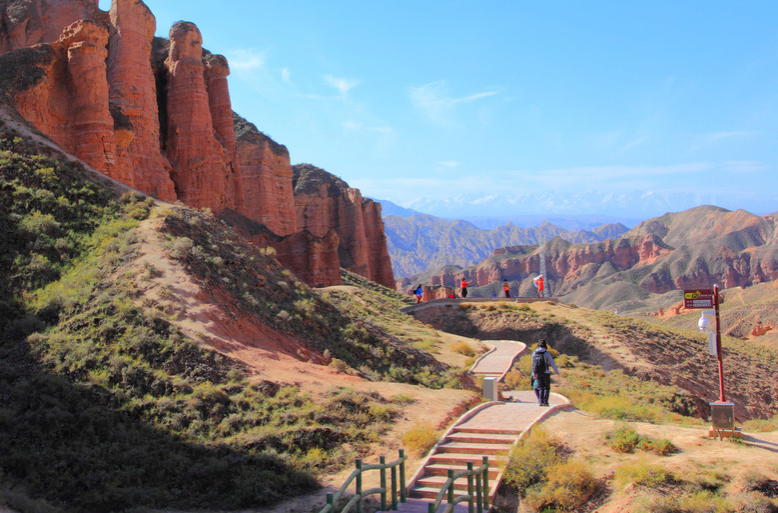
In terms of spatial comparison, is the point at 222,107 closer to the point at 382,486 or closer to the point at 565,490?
the point at 382,486

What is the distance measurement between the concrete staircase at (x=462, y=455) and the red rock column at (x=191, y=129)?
28.4 metres

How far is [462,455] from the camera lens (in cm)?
1270

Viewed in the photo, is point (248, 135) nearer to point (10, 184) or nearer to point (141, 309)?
point (10, 184)

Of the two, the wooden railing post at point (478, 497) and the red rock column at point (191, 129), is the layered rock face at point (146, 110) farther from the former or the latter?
the wooden railing post at point (478, 497)

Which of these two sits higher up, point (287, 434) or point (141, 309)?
point (141, 309)

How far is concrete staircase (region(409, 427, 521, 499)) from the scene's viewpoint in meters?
11.6

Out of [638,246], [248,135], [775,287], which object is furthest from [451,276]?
[248,135]

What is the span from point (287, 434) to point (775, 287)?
87334 millimetres

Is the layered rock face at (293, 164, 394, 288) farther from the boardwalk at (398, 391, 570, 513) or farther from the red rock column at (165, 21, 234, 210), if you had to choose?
the boardwalk at (398, 391, 570, 513)

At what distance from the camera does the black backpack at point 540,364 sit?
16031 millimetres

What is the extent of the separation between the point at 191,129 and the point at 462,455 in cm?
3078

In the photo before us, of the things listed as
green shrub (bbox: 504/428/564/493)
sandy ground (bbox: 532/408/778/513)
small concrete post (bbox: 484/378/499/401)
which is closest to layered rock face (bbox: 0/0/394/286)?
small concrete post (bbox: 484/378/499/401)

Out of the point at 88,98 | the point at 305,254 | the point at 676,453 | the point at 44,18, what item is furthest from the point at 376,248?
the point at 676,453

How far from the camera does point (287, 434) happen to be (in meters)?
13.3
